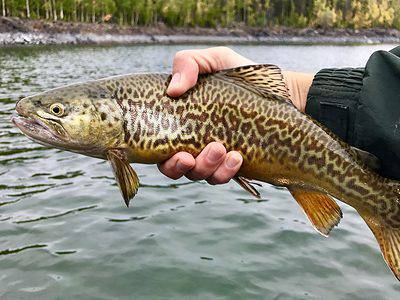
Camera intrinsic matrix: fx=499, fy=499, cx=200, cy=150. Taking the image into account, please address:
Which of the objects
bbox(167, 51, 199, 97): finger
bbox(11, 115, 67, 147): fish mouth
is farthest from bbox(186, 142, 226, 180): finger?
bbox(11, 115, 67, 147): fish mouth

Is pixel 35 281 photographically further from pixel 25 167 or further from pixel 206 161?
pixel 25 167

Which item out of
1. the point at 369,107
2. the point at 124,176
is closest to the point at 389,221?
the point at 369,107

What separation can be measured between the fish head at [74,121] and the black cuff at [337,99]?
1956mm

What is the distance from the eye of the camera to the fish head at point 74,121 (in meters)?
4.73

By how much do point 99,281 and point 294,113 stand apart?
4.93m

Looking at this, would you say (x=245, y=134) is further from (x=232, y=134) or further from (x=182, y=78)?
(x=182, y=78)

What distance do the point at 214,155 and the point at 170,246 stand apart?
5.19 meters

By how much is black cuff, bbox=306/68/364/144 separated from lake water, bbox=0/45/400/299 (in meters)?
3.94

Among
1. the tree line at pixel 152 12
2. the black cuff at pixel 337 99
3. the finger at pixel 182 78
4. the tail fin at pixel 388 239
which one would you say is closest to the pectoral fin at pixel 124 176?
the finger at pixel 182 78

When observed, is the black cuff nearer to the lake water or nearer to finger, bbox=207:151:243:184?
finger, bbox=207:151:243:184

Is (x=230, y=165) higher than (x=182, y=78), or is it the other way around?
(x=182, y=78)

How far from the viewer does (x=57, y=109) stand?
4793 millimetres

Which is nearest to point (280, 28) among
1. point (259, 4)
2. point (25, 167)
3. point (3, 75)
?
point (259, 4)

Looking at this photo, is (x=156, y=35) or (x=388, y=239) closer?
(x=388, y=239)
